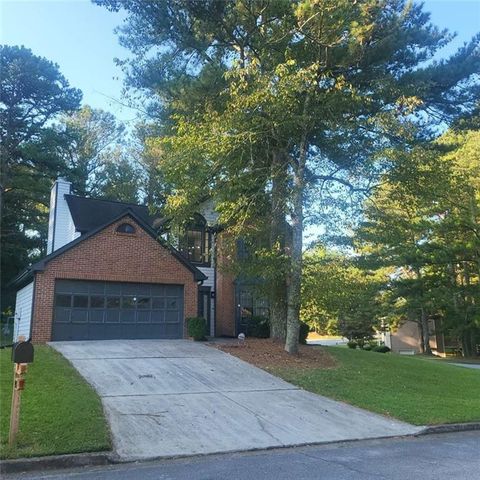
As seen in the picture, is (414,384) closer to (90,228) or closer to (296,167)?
(296,167)

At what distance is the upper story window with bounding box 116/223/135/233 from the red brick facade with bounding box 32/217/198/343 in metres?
0.15

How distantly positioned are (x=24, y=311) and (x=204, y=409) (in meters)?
13.5

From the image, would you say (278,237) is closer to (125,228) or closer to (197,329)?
(197,329)

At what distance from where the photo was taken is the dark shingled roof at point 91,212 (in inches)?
892

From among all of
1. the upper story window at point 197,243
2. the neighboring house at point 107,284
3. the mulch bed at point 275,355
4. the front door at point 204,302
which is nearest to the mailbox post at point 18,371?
the mulch bed at point 275,355

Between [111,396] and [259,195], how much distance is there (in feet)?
29.3

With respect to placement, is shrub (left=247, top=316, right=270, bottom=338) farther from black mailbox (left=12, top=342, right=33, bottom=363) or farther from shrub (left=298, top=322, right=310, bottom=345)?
black mailbox (left=12, top=342, right=33, bottom=363)

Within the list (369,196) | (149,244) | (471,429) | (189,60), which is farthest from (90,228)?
(471,429)

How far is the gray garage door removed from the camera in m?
19.6

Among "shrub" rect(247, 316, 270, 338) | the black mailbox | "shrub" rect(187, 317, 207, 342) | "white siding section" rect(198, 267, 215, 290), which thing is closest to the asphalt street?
the black mailbox

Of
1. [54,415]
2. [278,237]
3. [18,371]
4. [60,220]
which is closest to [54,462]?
[18,371]

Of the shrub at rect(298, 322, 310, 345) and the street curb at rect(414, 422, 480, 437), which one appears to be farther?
the shrub at rect(298, 322, 310, 345)

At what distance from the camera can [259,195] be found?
17.8 metres

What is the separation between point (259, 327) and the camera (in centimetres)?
2491
